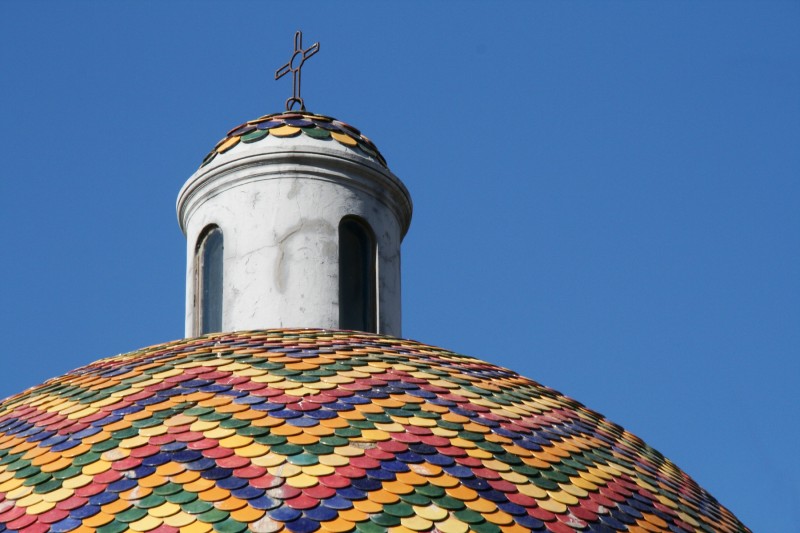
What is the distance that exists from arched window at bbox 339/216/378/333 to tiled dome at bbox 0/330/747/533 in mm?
1084

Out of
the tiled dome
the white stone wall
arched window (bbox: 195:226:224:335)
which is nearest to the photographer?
the tiled dome

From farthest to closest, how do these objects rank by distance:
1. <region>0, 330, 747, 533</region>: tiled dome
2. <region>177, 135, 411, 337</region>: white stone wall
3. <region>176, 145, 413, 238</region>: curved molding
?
<region>176, 145, 413, 238</region>: curved molding, <region>177, 135, 411, 337</region>: white stone wall, <region>0, 330, 747, 533</region>: tiled dome

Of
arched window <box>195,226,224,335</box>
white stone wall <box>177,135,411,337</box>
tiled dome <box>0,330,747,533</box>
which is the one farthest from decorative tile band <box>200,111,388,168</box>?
tiled dome <box>0,330,747,533</box>

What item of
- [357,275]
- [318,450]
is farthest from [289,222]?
[318,450]

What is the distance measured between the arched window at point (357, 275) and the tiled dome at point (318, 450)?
1084 mm

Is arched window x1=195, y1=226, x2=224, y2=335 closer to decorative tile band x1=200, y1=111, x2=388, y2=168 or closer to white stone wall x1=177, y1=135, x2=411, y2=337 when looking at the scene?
white stone wall x1=177, y1=135, x2=411, y2=337

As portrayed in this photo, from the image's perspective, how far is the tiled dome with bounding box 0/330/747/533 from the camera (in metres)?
9.67

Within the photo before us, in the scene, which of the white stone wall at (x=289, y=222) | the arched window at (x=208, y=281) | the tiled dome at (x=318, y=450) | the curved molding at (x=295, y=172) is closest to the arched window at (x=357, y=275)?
the white stone wall at (x=289, y=222)

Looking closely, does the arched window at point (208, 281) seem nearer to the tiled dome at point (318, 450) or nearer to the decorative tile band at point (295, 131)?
the decorative tile band at point (295, 131)

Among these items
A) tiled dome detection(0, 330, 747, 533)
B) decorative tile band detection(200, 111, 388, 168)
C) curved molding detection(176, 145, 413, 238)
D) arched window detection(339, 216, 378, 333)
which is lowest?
tiled dome detection(0, 330, 747, 533)

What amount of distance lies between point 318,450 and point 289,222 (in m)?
3.82

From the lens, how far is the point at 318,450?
10148mm

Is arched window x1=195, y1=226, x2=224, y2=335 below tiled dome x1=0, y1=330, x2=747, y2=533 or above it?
above

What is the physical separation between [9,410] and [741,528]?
480cm
